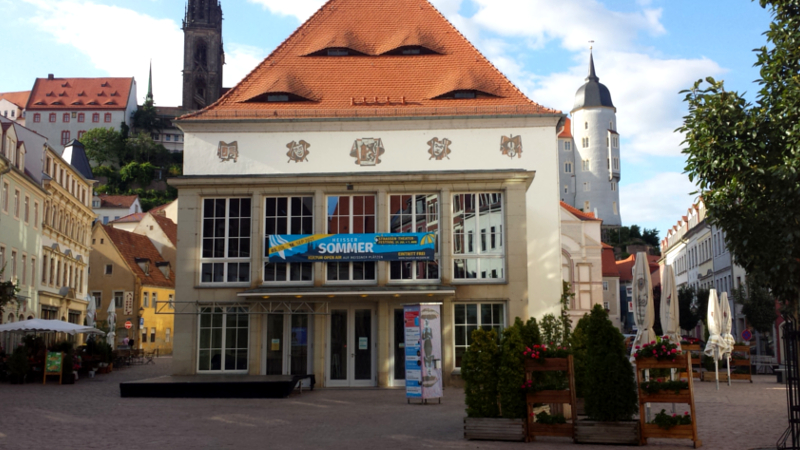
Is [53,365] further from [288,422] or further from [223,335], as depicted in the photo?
[288,422]

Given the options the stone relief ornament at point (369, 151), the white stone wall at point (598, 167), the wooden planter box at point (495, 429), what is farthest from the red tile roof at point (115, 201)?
the wooden planter box at point (495, 429)

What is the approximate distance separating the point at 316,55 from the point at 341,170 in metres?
5.14

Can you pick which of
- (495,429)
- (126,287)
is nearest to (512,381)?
(495,429)

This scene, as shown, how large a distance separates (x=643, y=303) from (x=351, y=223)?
950 cm

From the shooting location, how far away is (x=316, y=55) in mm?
29688

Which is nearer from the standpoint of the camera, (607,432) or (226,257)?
(607,432)

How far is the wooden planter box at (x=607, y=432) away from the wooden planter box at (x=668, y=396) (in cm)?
39

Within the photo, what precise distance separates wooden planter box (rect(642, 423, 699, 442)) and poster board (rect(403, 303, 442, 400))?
289 inches

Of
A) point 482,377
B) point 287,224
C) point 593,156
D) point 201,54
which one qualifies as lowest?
point 482,377

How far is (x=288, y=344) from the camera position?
23719 millimetres

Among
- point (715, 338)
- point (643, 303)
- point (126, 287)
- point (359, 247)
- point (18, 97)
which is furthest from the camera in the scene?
point (18, 97)

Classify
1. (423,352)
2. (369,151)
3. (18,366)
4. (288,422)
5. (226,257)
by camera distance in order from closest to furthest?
(288,422) → (423,352) → (226,257) → (18,366) → (369,151)

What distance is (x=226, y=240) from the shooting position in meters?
24.2

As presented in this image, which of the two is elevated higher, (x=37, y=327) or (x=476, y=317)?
(x=476, y=317)
